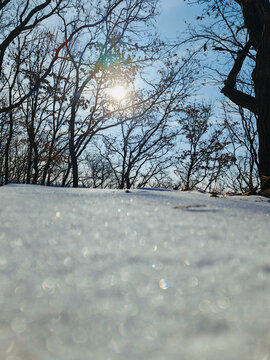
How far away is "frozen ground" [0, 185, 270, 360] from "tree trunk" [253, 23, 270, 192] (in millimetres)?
3483

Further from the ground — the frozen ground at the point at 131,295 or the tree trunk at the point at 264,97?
the tree trunk at the point at 264,97

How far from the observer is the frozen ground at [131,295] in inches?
9.4

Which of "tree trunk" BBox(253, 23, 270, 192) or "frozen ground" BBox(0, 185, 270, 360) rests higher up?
"tree trunk" BBox(253, 23, 270, 192)

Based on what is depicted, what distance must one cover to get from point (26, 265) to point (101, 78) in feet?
Result: 34.4

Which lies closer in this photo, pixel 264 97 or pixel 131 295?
pixel 131 295

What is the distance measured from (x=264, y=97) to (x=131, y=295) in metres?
4.02

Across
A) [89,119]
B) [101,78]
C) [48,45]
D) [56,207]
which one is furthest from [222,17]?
[48,45]

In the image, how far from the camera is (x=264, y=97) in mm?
3496

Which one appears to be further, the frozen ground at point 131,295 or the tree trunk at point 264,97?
the tree trunk at point 264,97

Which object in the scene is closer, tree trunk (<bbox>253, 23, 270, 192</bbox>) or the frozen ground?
the frozen ground

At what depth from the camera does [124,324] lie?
262 mm

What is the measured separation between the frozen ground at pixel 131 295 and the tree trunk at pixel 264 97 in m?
3.48

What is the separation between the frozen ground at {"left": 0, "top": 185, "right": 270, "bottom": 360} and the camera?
0.24 metres

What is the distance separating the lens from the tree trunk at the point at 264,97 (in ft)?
11.4
